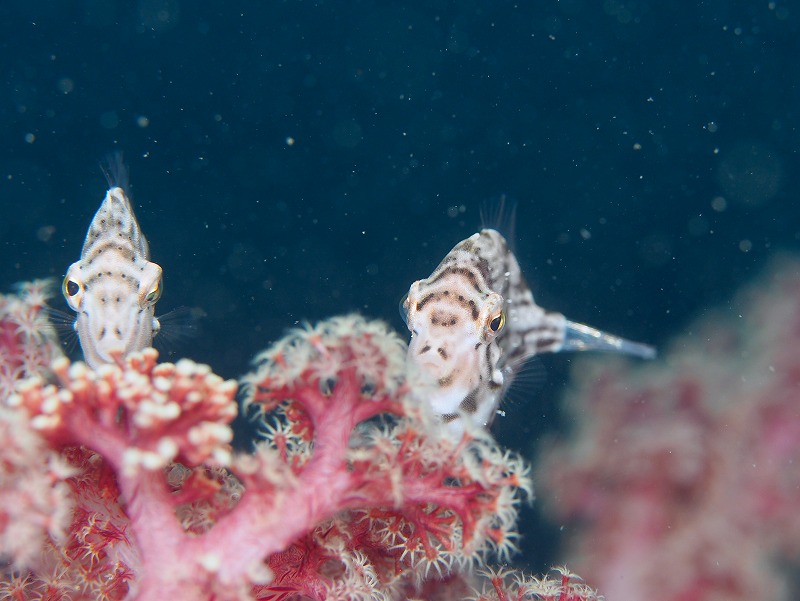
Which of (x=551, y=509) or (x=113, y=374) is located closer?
(x=113, y=374)

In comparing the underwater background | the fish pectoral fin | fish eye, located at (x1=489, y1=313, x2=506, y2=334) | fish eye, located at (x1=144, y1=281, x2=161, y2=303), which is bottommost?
fish eye, located at (x1=144, y1=281, x2=161, y2=303)

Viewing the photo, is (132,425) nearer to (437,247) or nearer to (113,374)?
(113,374)

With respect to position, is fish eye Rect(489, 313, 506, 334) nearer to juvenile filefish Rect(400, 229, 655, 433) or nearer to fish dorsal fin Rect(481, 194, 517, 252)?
juvenile filefish Rect(400, 229, 655, 433)

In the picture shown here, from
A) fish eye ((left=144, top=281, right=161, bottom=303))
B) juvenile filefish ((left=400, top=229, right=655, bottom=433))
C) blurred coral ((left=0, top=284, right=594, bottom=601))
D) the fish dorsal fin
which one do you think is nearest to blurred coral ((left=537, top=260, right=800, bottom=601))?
juvenile filefish ((left=400, top=229, right=655, bottom=433))

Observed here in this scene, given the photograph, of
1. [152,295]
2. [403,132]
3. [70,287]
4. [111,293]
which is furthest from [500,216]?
[403,132]

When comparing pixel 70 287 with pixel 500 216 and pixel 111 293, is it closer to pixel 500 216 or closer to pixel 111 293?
pixel 111 293

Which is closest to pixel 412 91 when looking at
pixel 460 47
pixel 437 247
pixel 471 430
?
pixel 460 47

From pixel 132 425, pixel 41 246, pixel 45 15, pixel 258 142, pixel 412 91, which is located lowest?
pixel 132 425
